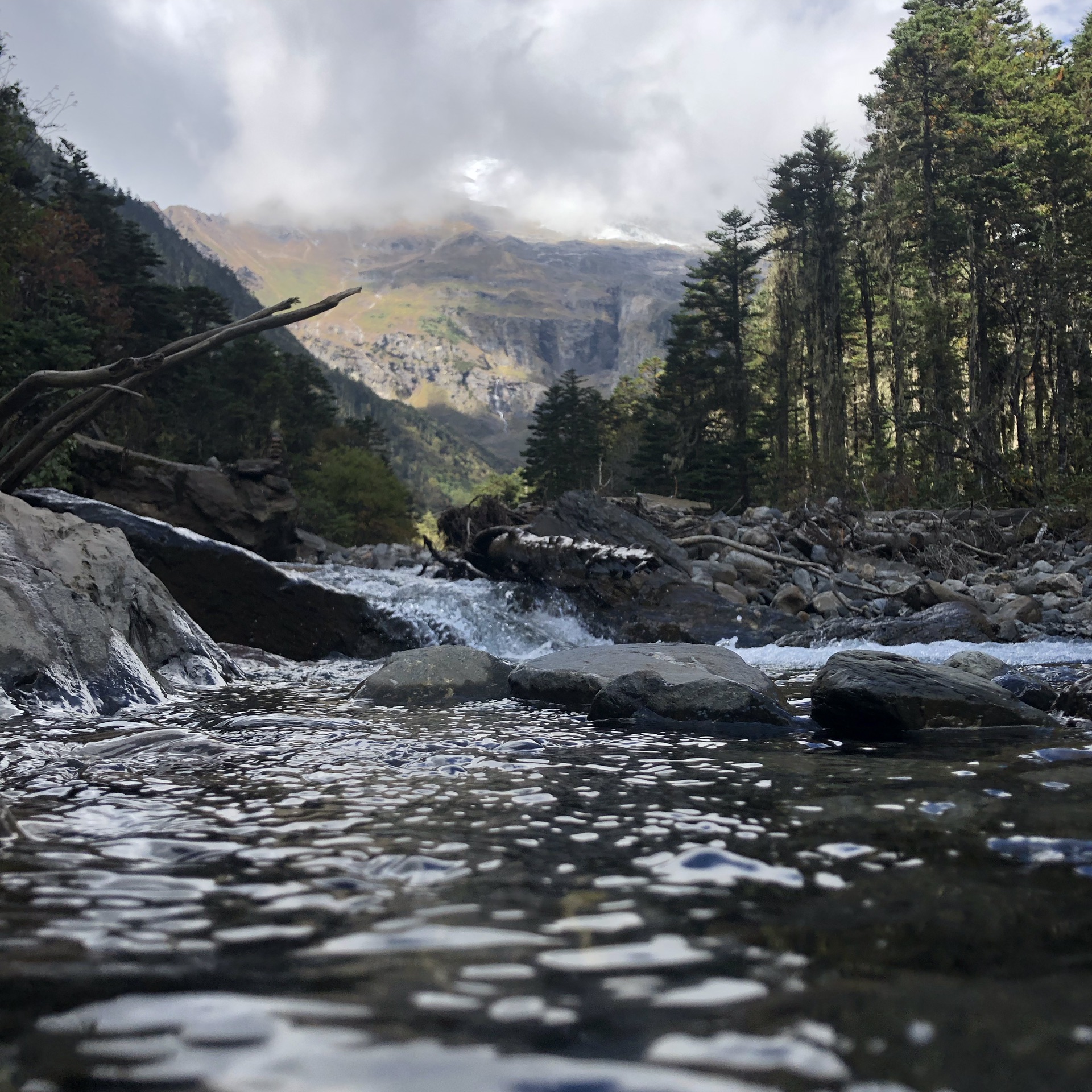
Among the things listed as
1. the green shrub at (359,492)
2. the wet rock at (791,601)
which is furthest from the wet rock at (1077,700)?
the green shrub at (359,492)

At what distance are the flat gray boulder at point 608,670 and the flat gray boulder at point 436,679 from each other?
0.71ft

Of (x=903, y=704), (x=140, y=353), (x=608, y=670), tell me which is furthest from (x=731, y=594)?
(x=140, y=353)

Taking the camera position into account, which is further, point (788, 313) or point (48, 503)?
point (788, 313)

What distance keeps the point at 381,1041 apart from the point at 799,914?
1.08 meters

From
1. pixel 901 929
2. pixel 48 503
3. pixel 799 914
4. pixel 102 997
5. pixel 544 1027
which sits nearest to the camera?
pixel 544 1027

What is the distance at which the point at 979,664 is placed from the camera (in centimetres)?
738

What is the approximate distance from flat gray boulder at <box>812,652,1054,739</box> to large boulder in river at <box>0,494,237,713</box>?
4.81 metres

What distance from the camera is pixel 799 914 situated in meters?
2.04

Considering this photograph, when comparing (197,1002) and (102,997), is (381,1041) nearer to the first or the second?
(197,1002)

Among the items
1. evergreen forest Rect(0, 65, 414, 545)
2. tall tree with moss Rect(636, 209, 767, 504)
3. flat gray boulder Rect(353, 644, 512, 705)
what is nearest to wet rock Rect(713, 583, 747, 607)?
flat gray boulder Rect(353, 644, 512, 705)

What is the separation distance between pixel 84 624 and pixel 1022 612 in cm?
1119

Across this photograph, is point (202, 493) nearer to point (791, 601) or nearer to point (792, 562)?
point (792, 562)

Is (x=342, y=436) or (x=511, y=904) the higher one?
(x=342, y=436)

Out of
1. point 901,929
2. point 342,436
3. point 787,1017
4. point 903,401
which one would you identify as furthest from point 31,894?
point 342,436
